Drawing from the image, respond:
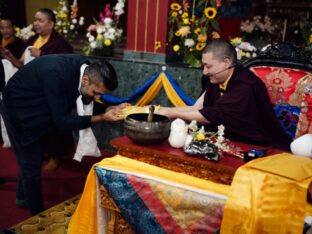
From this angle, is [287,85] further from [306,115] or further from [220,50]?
[220,50]

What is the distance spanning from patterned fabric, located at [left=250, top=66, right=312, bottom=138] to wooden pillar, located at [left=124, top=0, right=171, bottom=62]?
131 centimetres

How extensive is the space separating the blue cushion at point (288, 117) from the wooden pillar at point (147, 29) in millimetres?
1458

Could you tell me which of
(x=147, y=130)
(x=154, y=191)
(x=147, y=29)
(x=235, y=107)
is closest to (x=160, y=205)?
(x=154, y=191)

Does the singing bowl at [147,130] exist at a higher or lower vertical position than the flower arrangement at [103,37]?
lower

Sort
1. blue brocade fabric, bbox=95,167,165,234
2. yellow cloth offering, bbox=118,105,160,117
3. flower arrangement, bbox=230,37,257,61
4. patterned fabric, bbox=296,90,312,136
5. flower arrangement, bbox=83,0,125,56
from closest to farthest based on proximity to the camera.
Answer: blue brocade fabric, bbox=95,167,165,234
yellow cloth offering, bbox=118,105,160,117
patterned fabric, bbox=296,90,312,136
flower arrangement, bbox=230,37,257,61
flower arrangement, bbox=83,0,125,56

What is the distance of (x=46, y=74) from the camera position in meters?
2.17

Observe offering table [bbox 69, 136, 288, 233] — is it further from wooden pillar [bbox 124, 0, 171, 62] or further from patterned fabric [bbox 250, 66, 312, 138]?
wooden pillar [bbox 124, 0, 171, 62]

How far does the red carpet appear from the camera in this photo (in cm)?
263

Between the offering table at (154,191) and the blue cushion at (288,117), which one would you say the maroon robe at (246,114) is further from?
the offering table at (154,191)

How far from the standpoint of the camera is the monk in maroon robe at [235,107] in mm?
2131

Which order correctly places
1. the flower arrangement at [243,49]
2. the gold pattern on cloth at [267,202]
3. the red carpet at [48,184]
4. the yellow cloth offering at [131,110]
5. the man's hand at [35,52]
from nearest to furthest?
the gold pattern on cloth at [267,202]
the yellow cloth offering at [131,110]
the red carpet at [48,184]
the flower arrangement at [243,49]
the man's hand at [35,52]

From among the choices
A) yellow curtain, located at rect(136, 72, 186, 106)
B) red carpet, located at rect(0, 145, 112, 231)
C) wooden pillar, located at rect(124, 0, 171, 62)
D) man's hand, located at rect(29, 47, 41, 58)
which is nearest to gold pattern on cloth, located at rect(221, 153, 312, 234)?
red carpet, located at rect(0, 145, 112, 231)

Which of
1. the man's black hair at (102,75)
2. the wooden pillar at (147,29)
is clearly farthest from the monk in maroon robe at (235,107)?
the wooden pillar at (147,29)

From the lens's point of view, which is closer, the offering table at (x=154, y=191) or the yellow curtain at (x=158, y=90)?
the offering table at (x=154, y=191)
